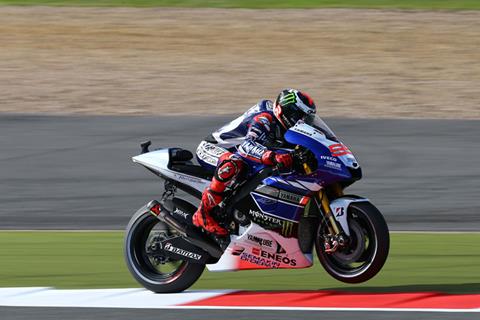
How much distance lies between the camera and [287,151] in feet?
29.0

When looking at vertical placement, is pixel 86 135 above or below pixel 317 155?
below

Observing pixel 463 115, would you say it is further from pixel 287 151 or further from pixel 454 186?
pixel 287 151

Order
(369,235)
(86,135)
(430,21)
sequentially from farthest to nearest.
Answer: (430,21) → (86,135) → (369,235)

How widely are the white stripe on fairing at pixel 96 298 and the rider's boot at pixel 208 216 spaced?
0.46 m

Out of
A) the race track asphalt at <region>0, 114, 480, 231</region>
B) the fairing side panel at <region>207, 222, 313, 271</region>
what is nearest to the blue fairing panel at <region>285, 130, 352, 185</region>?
the fairing side panel at <region>207, 222, 313, 271</region>

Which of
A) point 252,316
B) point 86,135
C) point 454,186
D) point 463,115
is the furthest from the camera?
point 463,115

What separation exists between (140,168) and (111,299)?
6.17 m

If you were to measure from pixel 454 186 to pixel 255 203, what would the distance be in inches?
211

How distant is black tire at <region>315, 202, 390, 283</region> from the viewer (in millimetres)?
8664

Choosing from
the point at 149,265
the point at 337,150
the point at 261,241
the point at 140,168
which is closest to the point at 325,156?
the point at 337,150

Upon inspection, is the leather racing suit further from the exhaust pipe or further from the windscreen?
the windscreen

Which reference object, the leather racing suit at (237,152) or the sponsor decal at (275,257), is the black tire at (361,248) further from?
the leather racing suit at (237,152)

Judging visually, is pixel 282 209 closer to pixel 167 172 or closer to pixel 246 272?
pixel 167 172

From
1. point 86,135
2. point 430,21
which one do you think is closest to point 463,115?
point 86,135
